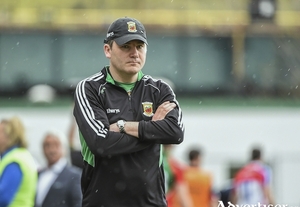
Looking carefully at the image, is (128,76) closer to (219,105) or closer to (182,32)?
(219,105)

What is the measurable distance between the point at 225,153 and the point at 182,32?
3866 mm

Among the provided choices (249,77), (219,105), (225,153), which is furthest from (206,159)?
(249,77)

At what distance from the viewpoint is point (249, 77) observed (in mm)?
19672

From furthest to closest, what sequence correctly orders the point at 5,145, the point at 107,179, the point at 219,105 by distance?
the point at 219,105 < the point at 5,145 < the point at 107,179

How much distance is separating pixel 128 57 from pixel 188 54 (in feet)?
48.7

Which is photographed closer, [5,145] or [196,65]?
[5,145]

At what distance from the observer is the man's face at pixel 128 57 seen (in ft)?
17.2

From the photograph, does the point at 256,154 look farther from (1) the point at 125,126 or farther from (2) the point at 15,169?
(1) the point at 125,126

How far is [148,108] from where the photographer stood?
529 cm

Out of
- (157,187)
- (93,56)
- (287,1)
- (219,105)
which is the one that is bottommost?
(157,187)

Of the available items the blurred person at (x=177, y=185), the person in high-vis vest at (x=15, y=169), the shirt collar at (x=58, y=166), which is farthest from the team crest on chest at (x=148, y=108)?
the blurred person at (x=177, y=185)

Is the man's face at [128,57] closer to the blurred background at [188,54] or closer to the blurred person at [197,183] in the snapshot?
the blurred person at [197,183]

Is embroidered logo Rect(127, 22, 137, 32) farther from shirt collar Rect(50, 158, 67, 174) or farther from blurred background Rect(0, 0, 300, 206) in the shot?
blurred background Rect(0, 0, 300, 206)

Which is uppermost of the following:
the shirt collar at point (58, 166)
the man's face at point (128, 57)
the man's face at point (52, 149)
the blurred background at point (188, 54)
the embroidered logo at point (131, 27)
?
the blurred background at point (188, 54)
